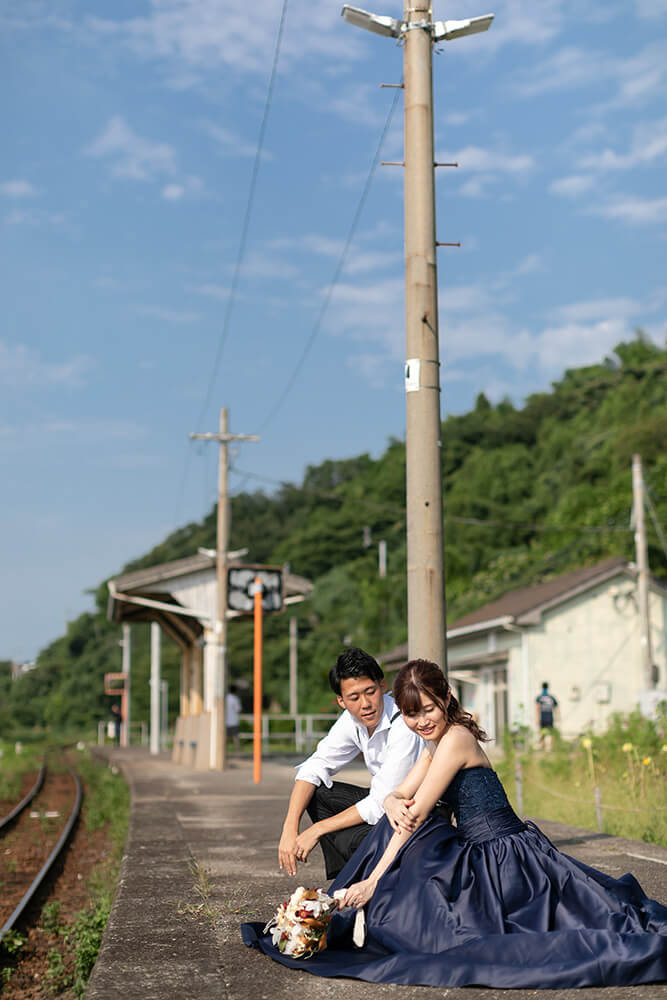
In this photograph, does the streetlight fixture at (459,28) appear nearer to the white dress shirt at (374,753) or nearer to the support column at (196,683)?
the white dress shirt at (374,753)

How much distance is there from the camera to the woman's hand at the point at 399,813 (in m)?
4.15

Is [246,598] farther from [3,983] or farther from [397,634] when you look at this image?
[397,634]

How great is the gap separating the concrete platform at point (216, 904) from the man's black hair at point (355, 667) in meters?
1.16

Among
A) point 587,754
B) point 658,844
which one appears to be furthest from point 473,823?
point 587,754

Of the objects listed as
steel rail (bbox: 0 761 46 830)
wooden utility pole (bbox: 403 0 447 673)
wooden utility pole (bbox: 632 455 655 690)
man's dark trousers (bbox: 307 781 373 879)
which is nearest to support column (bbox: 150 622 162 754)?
steel rail (bbox: 0 761 46 830)

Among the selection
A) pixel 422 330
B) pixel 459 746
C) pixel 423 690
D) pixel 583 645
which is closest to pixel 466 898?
pixel 459 746

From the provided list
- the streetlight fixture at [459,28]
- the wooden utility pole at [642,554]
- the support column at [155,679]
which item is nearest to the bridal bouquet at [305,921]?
the streetlight fixture at [459,28]

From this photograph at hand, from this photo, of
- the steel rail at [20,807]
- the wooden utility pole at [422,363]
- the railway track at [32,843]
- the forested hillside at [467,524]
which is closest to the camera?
the wooden utility pole at [422,363]

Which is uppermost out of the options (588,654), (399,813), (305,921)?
(588,654)

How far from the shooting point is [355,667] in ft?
15.5

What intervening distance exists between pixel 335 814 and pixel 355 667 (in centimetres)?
84

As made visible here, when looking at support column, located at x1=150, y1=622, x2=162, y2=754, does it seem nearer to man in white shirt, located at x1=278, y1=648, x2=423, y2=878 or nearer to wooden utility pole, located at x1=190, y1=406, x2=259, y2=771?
wooden utility pole, located at x1=190, y1=406, x2=259, y2=771

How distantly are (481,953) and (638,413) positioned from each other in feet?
181

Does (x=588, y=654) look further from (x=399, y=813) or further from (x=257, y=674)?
(x=399, y=813)
